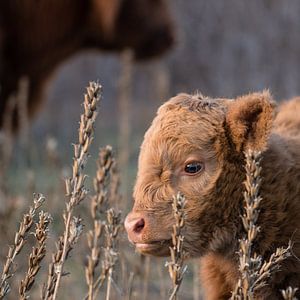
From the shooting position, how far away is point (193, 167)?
3092 millimetres

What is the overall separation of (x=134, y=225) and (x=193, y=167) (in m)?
0.32

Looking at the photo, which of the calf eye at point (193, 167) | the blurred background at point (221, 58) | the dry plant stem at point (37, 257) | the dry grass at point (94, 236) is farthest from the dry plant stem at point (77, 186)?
the blurred background at point (221, 58)

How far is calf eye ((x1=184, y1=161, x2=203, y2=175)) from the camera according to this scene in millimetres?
3090

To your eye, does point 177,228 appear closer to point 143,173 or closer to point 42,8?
point 143,173

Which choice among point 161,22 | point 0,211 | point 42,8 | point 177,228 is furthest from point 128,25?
point 177,228

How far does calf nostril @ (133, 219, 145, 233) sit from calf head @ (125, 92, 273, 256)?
0.08m

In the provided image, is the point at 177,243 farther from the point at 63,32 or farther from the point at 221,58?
the point at 221,58

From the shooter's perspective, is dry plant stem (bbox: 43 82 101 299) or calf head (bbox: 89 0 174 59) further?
calf head (bbox: 89 0 174 59)

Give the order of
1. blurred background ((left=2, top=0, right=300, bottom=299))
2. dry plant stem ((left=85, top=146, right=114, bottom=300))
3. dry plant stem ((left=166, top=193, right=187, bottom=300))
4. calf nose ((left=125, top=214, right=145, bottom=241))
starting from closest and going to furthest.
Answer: dry plant stem ((left=166, top=193, right=187, bottom=300))
calf nose ((left=125, top=214, right=145, bottom=241))
dry plant stem ((left=85, top=146, right=114, bottom=300))
blurred background ((left=2, top=0, right=300, bottom=299))

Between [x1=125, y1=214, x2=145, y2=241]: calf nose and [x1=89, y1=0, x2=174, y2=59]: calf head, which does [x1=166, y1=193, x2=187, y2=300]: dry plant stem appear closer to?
[x1=125, y1=214, x2=145, y2=241]: calf nose

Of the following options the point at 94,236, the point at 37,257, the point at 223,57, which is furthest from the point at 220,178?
the point at 223,57

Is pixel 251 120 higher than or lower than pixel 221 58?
lower

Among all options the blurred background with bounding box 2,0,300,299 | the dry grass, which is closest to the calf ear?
the dry grass

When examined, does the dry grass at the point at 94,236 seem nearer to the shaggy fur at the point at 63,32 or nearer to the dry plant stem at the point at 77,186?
the dry plant stem at the point at 77,186
